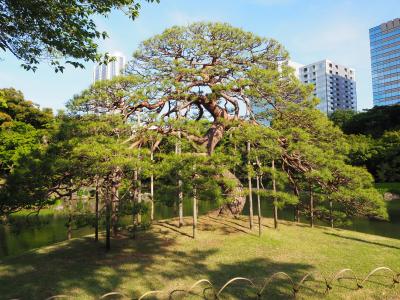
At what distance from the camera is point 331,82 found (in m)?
107

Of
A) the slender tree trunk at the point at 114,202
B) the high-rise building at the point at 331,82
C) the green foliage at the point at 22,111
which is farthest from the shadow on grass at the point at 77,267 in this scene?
the high-rise building at the point at 331,82

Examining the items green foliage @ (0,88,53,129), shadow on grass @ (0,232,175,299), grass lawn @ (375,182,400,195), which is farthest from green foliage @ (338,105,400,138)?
shadow on grass @ (0,232,175,299)

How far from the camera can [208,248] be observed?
11492 mm

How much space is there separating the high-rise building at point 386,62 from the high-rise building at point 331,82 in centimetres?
1572

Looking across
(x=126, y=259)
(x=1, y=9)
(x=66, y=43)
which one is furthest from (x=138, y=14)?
(x=126, y=259)

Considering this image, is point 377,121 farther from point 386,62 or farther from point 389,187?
point 386,62

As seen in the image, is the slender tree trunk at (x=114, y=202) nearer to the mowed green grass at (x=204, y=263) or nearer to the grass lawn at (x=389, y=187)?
the mowed green grass at (x=204, y=263)

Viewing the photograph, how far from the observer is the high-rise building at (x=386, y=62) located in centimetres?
8494

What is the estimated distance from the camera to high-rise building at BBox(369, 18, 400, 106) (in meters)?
84.9

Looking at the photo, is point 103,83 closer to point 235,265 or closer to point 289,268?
point 235,265

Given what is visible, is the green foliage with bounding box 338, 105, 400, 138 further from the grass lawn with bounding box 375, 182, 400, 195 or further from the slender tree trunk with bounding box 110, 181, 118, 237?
the slender tree trunk with bounding box 110, 181, 118, 237

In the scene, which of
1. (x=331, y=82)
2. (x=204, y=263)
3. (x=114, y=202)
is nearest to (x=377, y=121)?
(x=204, y=263)

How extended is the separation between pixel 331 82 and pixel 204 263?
10674 centimetres

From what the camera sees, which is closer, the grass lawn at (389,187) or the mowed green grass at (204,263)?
the mowed green grass at (204,263)
